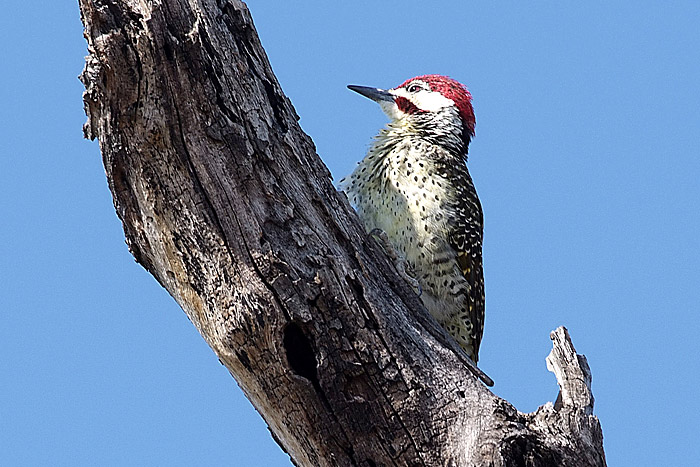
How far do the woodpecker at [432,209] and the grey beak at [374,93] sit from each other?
439mm

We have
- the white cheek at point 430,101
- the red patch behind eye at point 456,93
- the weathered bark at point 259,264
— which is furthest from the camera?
the red patch behind eye at point 456,93

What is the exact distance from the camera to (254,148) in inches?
173

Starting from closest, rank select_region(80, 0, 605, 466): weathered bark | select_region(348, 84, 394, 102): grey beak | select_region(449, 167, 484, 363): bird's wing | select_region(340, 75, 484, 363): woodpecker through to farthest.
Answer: select_region(80, 0, 605, 466): weathered bark
select_region(340, 75, 484, 363): woodpecker
select_region(449, 167, 484, 363): bird's wing
select_region(348, 84, 394, 102): grey beak

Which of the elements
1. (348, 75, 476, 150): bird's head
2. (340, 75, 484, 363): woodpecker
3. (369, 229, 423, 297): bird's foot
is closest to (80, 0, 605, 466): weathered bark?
(369, 229, 423, 297): bird's foot

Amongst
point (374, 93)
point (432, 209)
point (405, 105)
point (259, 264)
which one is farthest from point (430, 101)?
point (259, 264)

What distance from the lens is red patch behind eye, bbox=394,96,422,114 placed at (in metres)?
7.62

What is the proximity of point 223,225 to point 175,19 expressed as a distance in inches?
41.6

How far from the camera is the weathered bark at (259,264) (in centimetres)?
423

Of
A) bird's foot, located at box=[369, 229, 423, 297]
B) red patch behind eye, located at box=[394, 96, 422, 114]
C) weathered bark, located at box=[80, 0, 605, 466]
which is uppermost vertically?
red patch behind eye, located at box=[394, 96, 422, 114]

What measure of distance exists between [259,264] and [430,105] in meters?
3.78

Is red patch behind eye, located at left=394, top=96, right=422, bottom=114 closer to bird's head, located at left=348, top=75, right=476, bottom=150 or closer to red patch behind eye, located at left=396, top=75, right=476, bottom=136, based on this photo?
bird's head, located at left=348, top=75, right=476, bottom=150

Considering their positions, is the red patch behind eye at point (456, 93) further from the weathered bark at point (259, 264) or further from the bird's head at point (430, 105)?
the weathered bark at point (259, 264)

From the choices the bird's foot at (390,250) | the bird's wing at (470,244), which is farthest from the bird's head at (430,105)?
the bird's foot at (390,250)

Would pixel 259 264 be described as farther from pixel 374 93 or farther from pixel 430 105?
pixel 374 93
